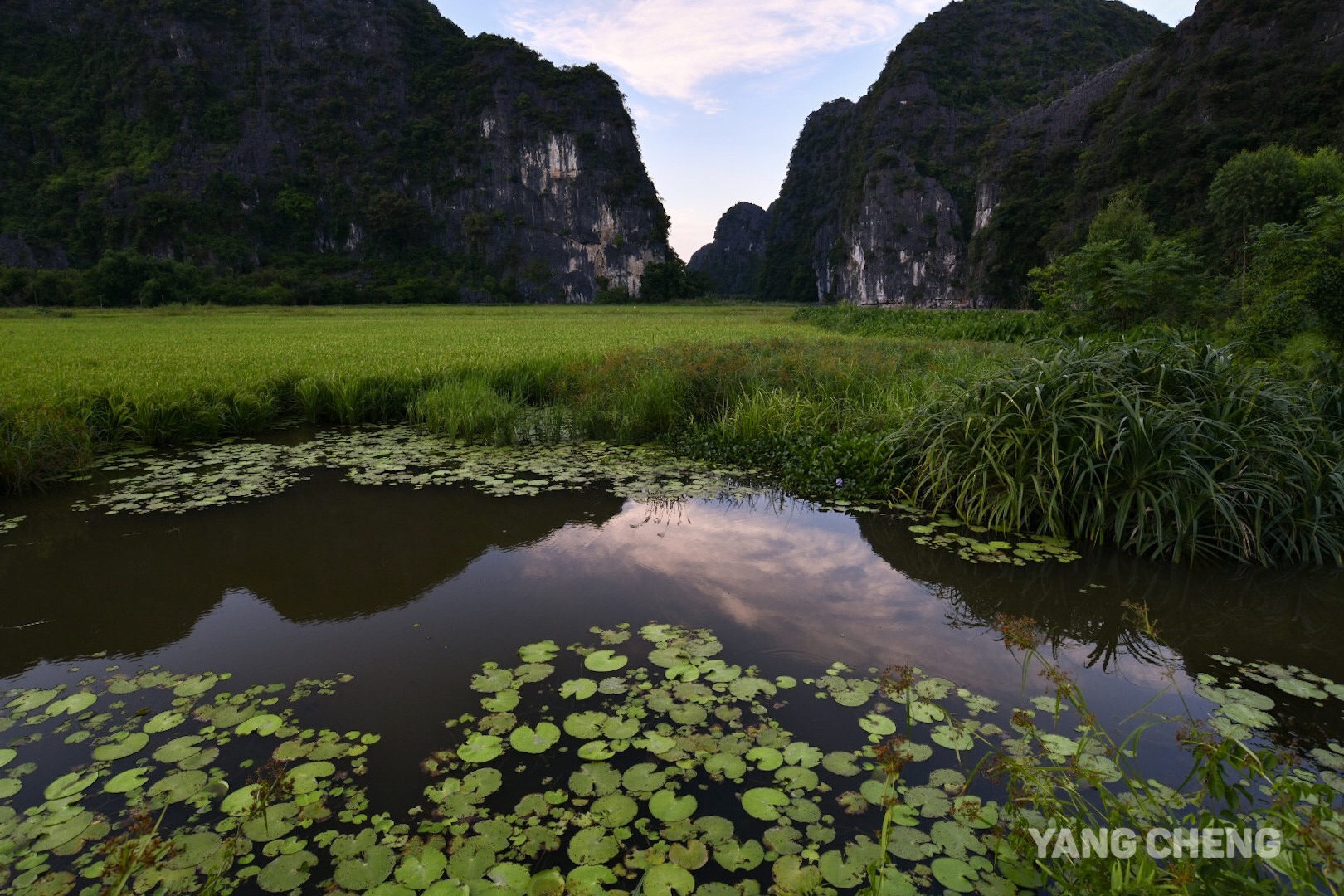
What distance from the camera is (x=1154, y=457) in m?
4.21

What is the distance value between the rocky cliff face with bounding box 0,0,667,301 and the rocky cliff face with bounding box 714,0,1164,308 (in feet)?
101

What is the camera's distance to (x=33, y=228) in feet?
209

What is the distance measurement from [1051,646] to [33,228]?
302 feet

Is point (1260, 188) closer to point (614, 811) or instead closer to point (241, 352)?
point (241, 352)

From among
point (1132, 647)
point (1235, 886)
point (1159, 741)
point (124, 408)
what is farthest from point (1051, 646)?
point (124, 408)

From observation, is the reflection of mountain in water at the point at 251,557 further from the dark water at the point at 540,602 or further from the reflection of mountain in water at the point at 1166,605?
the reflection of mountain in water at the point at 1166,605

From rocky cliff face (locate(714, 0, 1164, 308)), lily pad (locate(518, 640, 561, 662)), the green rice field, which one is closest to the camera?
lily pad (locate(518, 640, 561, 662))

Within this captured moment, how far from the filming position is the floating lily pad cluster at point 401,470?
5.50 m

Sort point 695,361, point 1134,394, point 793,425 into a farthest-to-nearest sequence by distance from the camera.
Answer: point 695,361 < point 793,425 < point 1134,394

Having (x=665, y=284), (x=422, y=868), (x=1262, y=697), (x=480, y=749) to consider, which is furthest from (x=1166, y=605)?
(x=665, y=284)

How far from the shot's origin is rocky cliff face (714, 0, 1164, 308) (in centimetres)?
8712

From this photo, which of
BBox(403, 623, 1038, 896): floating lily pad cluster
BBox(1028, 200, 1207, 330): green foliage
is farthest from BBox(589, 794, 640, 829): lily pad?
BBox(1028, 200, 1207, 330): green foliage

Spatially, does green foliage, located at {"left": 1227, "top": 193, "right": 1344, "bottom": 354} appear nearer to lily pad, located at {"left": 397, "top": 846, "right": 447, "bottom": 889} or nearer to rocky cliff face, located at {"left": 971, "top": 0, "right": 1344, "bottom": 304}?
lily pad, located at {"left": 397, "top": 846, "right": 447, "bottom": 889}

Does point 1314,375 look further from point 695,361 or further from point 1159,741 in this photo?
point 695,361
